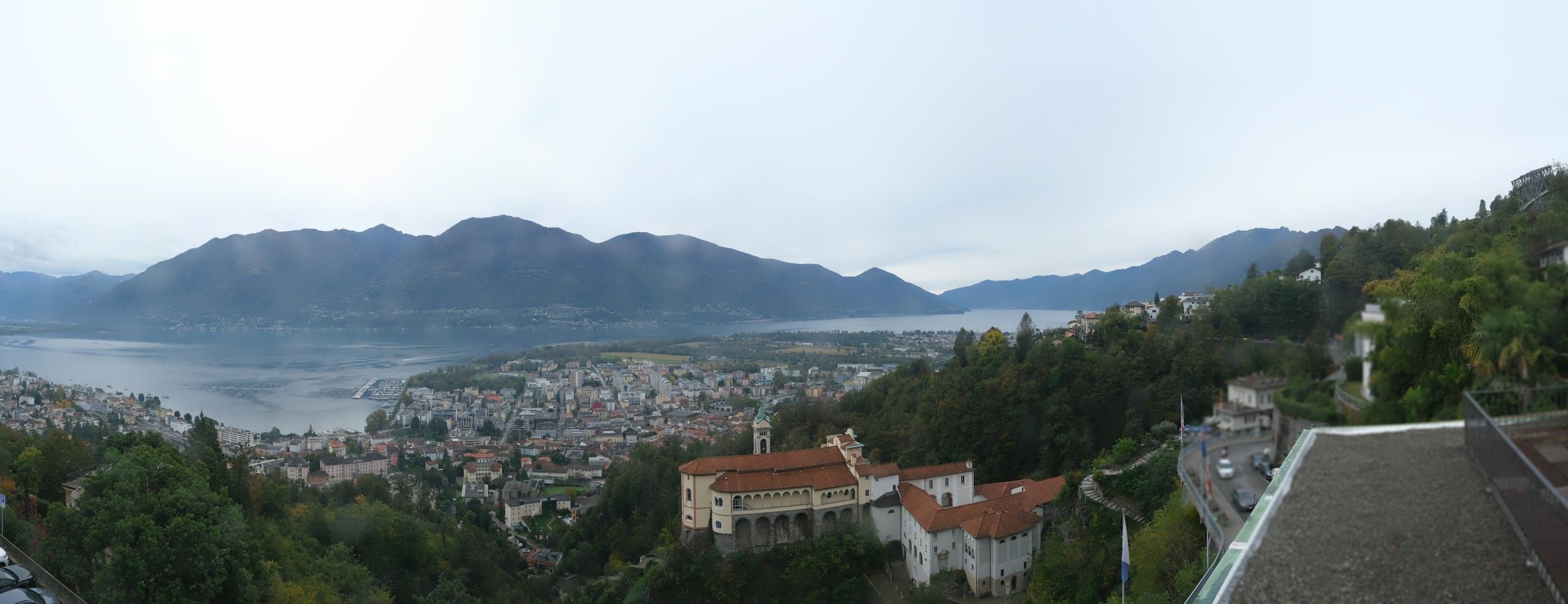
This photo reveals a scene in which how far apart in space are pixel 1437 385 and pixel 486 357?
7742 cm

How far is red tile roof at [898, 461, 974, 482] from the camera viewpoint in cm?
1484

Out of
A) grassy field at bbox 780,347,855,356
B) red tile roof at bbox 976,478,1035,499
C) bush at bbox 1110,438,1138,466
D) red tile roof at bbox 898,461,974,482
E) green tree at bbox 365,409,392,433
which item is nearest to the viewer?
bush at bbox 1110,438,1138,466

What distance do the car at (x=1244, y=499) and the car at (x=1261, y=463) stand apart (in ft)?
0.69

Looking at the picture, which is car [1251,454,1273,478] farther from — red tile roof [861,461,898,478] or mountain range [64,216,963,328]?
mountain range [64,216,963,328]

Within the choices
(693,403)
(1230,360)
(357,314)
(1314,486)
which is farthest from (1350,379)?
(357,314)

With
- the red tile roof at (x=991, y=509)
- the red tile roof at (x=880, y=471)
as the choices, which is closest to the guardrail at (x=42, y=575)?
the red tile roof at (x=991, y=509)

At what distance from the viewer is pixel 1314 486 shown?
10.1 feet

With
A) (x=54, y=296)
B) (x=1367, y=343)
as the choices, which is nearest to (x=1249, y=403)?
(x=1367, y=343)

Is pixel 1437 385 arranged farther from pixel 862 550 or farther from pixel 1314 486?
pixel 862 550

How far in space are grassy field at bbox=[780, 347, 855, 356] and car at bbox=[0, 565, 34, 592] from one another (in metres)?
59.6

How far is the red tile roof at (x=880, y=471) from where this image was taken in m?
15.1

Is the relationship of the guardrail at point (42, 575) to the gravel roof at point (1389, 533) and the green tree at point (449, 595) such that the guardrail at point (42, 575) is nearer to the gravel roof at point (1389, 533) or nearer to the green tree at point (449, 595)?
the green tree at point (449, 595)

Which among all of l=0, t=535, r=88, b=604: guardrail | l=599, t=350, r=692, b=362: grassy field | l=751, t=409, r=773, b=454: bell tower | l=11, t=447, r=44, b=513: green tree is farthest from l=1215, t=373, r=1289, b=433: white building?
l=599, t=350, r=692, b=362: grassy field

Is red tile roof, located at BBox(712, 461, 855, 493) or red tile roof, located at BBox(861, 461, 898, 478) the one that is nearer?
red tile roof, located at BBox(712, 461, 855, 493)
